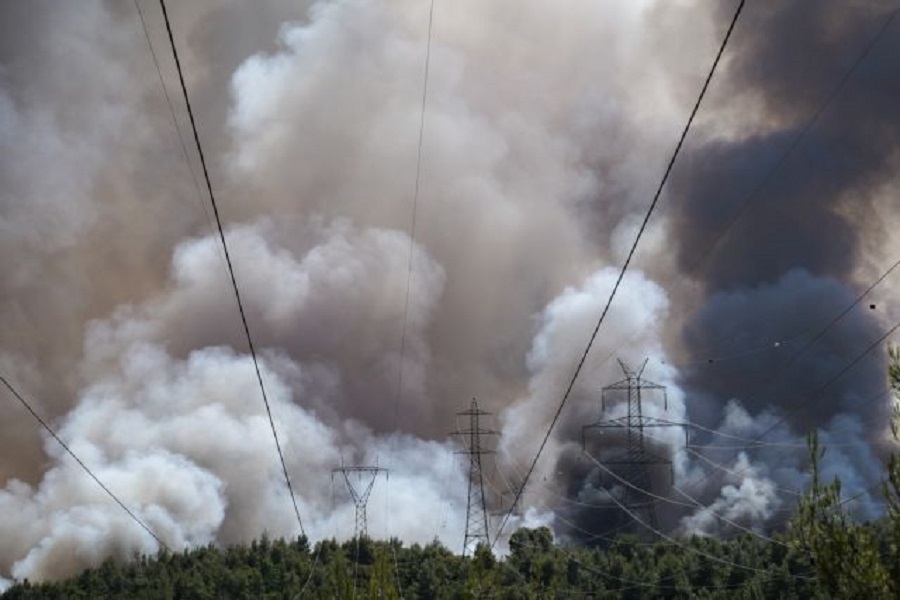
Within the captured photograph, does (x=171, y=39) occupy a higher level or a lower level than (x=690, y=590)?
lower

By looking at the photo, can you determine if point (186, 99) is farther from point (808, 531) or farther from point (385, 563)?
point (808, 531)

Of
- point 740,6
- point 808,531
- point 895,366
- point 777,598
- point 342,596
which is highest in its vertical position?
point 777,598

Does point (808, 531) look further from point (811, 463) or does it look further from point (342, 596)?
point (342, 596)

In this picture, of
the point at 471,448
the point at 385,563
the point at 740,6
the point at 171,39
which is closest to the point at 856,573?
the point at 385,563

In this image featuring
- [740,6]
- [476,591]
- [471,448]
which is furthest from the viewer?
[471,448]

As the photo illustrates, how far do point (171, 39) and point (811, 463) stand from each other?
82.6 feet

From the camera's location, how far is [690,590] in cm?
19775

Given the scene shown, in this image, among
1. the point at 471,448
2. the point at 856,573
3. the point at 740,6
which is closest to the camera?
the point at 740,6

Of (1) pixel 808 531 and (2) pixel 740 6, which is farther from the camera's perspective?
(1) pixel 808 531

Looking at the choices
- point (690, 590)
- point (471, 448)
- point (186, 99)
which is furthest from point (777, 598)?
point (186, 99)

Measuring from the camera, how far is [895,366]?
118 feet

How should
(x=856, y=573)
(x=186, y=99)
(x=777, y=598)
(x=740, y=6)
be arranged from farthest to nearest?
(x=777, y=598), (x=856, y=573), (x=186, y=99), (x=740, y=6)

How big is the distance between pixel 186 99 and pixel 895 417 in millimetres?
25420

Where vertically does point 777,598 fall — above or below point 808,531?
above
